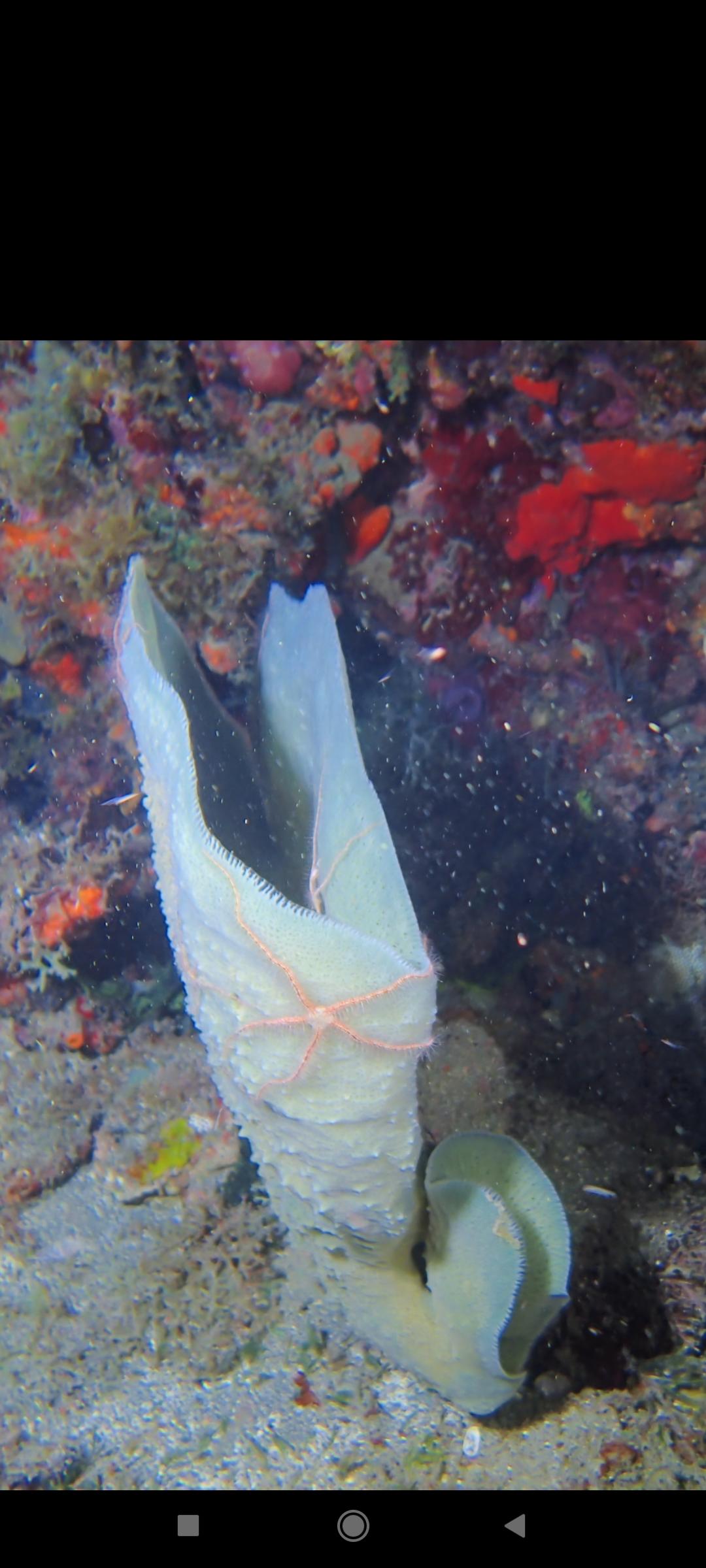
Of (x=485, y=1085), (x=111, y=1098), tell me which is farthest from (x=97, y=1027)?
(x=485, y=1085)

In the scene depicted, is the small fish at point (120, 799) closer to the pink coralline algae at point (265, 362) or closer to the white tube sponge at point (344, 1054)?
the white tube sponge at point (344, 1054)

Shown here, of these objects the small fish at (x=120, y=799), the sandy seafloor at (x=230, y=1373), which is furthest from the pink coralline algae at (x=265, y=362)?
the sandy seafloor at (x=230, y=1373)

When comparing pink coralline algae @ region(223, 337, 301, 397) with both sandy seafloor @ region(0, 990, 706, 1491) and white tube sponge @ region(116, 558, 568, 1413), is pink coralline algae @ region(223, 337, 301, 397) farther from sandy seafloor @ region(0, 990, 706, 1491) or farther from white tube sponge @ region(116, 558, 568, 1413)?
sandy seafloor @ region(0, 990, 706, 1491)

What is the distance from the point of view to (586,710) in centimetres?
503

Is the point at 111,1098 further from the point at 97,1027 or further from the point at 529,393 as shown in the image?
the point at 529,393

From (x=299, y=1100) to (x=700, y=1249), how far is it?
80.6 inches

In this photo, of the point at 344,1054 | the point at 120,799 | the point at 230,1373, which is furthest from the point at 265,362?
the point at 230,1373

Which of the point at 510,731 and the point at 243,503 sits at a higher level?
the point at 243,503

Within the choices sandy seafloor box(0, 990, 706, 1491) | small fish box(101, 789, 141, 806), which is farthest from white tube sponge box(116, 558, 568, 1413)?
small fish box(101, 789, 141, 806)

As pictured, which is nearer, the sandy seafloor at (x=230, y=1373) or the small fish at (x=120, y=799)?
the sandy seafloor at (x=230, y=1373)

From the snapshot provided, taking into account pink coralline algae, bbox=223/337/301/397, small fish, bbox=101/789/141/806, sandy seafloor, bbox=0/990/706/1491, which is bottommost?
sandy seafloor, bbox=0/990/706/1491

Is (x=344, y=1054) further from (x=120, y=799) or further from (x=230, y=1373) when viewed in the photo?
(x=120, y=799)

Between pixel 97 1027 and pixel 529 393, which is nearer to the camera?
pixel 529 393
